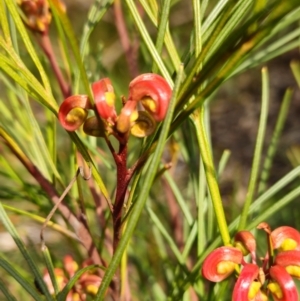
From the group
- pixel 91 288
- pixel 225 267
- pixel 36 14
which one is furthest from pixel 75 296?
pixel 36 14

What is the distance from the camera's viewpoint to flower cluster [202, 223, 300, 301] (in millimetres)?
333

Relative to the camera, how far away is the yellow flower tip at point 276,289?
0.34 m

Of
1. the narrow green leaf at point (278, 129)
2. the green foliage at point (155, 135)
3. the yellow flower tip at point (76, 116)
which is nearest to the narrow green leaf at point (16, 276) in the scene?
the green foliage at point (155, 135)

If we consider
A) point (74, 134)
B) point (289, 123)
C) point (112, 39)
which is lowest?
point (289, 123)

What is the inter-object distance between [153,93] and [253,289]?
0.13 metres

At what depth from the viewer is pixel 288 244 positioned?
1.23 ft

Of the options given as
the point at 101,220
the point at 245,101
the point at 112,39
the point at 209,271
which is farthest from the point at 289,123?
the point at 209,271

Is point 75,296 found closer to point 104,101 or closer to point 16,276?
point 16,276

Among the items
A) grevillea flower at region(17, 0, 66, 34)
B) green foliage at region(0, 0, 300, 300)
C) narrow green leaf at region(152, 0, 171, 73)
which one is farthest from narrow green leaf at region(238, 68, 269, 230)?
grevillea flower at region(17, 0, 66, 34)

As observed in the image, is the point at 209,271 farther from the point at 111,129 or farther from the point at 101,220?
the point at 101,220

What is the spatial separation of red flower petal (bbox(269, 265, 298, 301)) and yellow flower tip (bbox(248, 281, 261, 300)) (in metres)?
0.01

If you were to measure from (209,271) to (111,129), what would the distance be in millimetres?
113

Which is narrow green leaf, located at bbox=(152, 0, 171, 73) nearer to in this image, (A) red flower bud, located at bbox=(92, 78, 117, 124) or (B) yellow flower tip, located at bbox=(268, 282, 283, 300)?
(A) red flower bud, located at bbox=(92, 78, 117, 124)

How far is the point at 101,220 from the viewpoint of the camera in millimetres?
597
